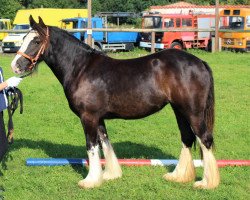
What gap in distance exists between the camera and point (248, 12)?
1051 inches

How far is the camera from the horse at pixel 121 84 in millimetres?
5406

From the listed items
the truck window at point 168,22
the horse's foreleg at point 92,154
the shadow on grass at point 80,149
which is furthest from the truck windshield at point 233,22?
the horse's foreleg at point 92,154

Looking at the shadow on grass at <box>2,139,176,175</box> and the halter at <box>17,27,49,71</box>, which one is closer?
the halter at <box>17,27,49,71</box>

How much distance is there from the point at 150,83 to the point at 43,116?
4.97 metres

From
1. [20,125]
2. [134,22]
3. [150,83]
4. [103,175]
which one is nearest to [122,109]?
[150,83]

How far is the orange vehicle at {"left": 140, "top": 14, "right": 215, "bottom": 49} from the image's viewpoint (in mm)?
25938

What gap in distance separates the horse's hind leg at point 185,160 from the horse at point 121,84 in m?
0.18

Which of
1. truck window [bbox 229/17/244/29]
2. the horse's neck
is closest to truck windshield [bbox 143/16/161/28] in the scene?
truck window [bbox 229/17/244/29]

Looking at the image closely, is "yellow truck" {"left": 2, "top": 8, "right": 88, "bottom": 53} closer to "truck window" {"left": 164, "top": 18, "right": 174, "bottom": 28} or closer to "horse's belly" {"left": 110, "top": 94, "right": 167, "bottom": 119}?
"truck window" {"left": 164, "top": 18, "right": 174, "bottom": 28}

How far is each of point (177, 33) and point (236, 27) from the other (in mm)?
3778

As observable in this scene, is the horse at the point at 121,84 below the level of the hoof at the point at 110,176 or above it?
above

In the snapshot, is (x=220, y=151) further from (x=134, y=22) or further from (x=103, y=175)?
(x=134, y=22)

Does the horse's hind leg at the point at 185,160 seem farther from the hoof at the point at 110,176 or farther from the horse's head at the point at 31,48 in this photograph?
the horse's head at the point at 31,48

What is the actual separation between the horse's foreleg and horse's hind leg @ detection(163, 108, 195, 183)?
0.93 metres
